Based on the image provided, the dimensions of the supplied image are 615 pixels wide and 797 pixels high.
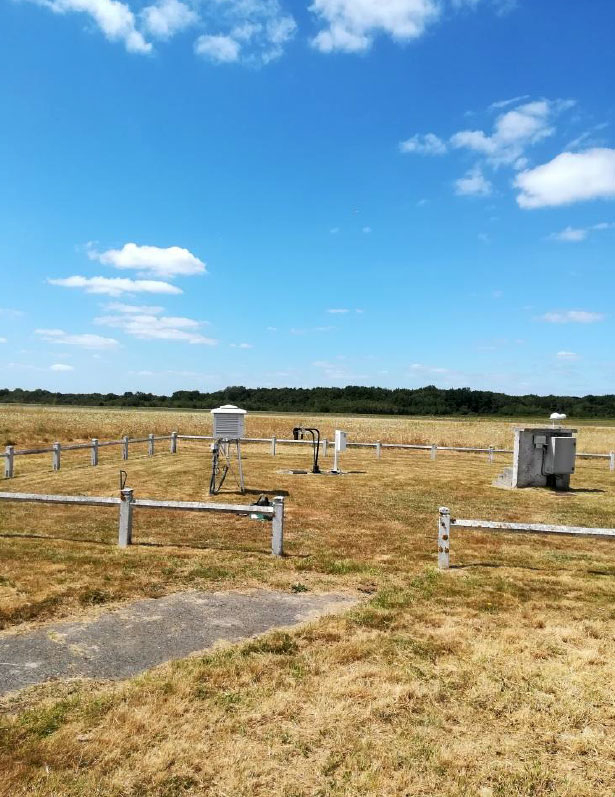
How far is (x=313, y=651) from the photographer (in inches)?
221

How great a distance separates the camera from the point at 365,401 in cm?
15025

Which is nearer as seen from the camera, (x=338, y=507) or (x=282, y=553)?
(x=282, y=553)

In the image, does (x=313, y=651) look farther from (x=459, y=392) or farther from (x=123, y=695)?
(x=459, y=392)

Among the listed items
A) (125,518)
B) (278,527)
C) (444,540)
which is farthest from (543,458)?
(125,518)

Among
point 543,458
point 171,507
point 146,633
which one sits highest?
point 543,458

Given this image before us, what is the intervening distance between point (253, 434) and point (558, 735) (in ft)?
129

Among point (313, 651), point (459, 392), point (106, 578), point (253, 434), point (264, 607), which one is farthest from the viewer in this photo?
point (459, 392)

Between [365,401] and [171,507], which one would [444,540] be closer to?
[171,507]

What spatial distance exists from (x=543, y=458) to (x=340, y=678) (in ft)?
52.0

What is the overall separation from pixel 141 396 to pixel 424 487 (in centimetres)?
16091

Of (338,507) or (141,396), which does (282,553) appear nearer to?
(338,507)

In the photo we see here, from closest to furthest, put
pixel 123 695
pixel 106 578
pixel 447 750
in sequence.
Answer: pixel 447 750
pixel 123 695
pixel 106 578

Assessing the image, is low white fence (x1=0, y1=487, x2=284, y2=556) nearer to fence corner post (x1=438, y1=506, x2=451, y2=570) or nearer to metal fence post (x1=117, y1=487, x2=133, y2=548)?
metal fence post (x1=117, y1=487, x2=133, y2=548)

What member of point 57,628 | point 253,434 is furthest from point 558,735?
point 253,434
